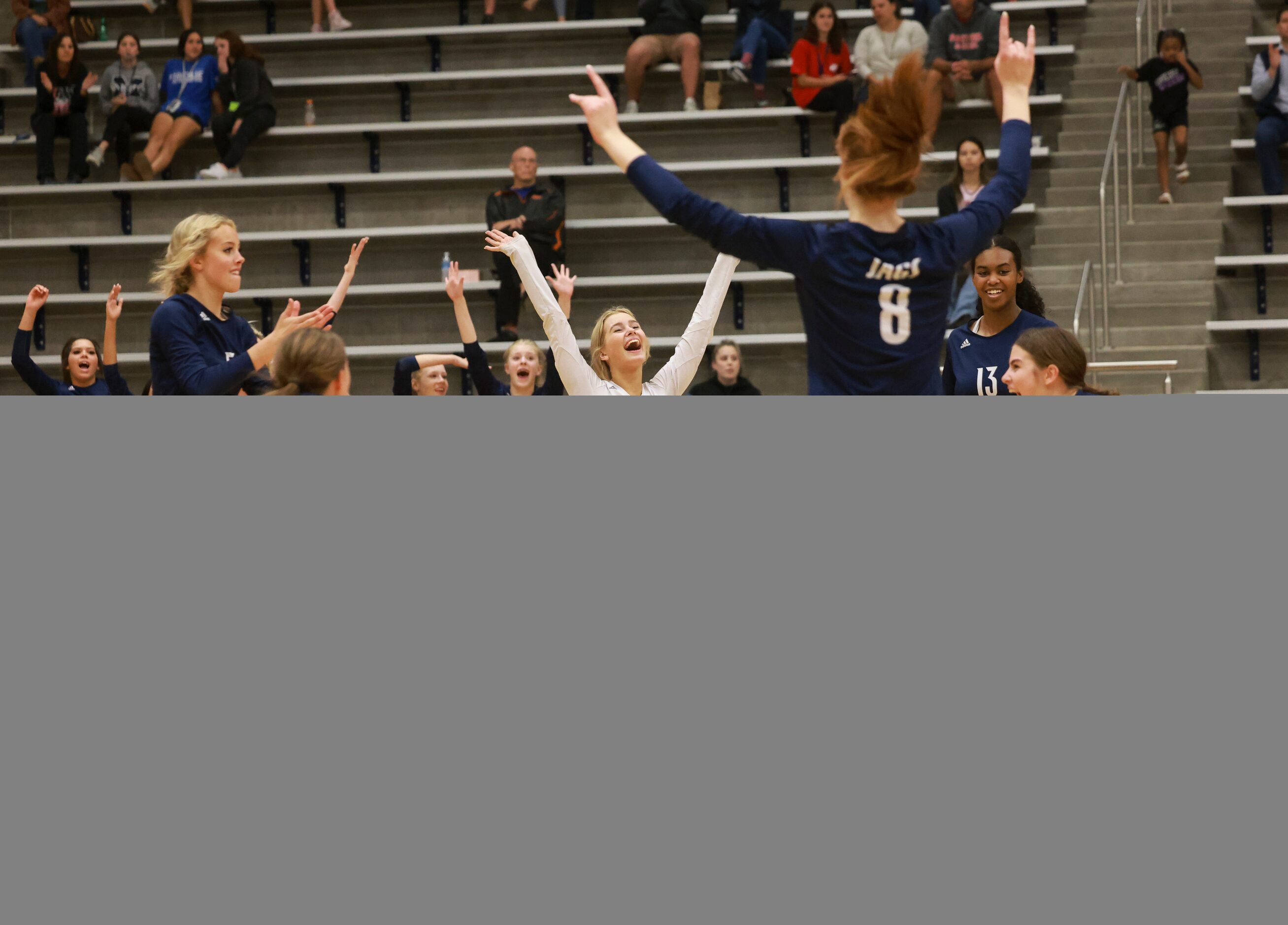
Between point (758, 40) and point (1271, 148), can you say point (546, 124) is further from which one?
point (1271, 148)

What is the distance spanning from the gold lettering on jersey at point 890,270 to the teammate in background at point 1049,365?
719mm

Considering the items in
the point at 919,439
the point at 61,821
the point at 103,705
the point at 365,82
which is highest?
the point at 365,82

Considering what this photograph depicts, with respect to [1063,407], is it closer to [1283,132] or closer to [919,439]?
[919,439]

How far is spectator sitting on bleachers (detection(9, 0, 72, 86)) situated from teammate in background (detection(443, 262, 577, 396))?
6.52 m

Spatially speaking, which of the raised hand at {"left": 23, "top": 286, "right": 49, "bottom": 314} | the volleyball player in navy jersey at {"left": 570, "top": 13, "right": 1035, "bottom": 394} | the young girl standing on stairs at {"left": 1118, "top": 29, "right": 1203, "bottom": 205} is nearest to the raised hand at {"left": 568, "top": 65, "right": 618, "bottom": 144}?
the volleyball player in navy jersey at {"left": 570, "top": 13, "right": 1035, "bottom": 394}

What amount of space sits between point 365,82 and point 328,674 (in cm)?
886

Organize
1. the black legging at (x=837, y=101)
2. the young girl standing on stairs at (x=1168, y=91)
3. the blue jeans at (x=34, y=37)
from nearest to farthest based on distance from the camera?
the young girl standing on stairs at (x=1168, y=91) < the black legging at (x=837, y=101) < the blue jeans at (x=34, y=37)

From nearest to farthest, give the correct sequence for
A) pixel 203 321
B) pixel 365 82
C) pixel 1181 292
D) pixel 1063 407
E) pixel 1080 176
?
pixel 1063 407 → pixel 203 321 → pixel 1181 292 → pixel 1080 176 → pixel 365 82

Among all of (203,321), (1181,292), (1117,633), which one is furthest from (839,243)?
(1181,292)

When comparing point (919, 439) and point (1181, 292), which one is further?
point (1181, 292)

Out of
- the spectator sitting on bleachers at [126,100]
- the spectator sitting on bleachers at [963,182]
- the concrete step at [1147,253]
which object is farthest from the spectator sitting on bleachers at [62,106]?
the concrete step at [1147,253]

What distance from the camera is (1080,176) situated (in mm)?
9453

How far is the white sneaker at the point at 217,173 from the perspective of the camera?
10.1 metres

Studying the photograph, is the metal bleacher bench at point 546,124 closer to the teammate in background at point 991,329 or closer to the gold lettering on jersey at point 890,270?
the teammate in background at point 991,329
